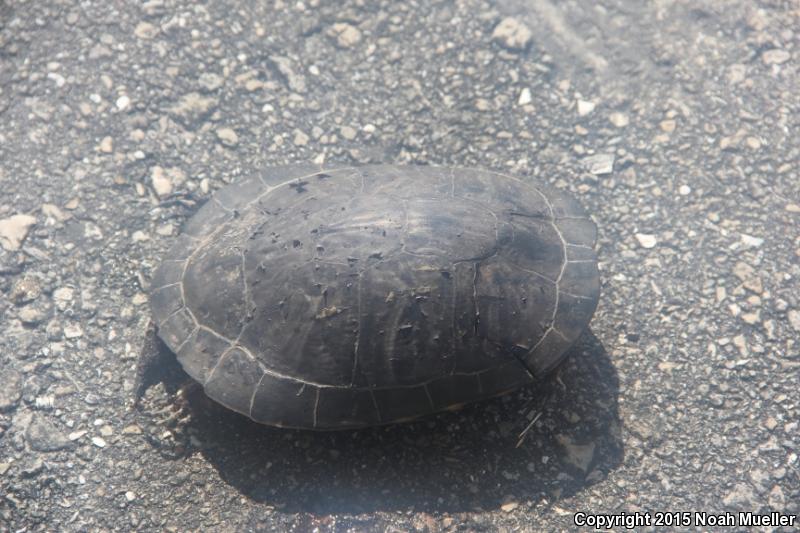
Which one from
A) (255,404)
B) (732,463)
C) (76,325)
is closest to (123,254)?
(76,325)

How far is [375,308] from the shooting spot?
3.75m

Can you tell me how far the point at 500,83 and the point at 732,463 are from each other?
3.45m

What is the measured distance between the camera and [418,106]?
5617mm

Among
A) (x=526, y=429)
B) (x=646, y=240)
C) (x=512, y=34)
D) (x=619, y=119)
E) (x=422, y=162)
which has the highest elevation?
(x=512, y=34)

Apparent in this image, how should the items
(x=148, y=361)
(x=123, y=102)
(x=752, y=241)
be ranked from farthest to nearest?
(x=123, y=102) < (x=752, y=241) < (x=148, y=361)

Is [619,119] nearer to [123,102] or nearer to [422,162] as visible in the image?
[422,162]

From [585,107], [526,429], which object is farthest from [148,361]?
[585,107]

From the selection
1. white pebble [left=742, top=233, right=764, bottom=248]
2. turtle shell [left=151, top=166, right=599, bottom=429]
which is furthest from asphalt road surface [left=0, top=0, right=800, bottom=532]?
turtle shell [left=151, top=166, right=599, bottom=429]

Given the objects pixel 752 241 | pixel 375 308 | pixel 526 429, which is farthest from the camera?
pixel 752 241

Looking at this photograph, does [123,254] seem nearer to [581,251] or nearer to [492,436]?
[492,436]

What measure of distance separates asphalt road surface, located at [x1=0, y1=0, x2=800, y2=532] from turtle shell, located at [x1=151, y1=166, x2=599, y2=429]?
49 cm

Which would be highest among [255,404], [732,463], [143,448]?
[255,404]

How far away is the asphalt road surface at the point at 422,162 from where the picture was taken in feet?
13.6

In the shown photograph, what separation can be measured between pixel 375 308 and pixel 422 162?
2.01 m
